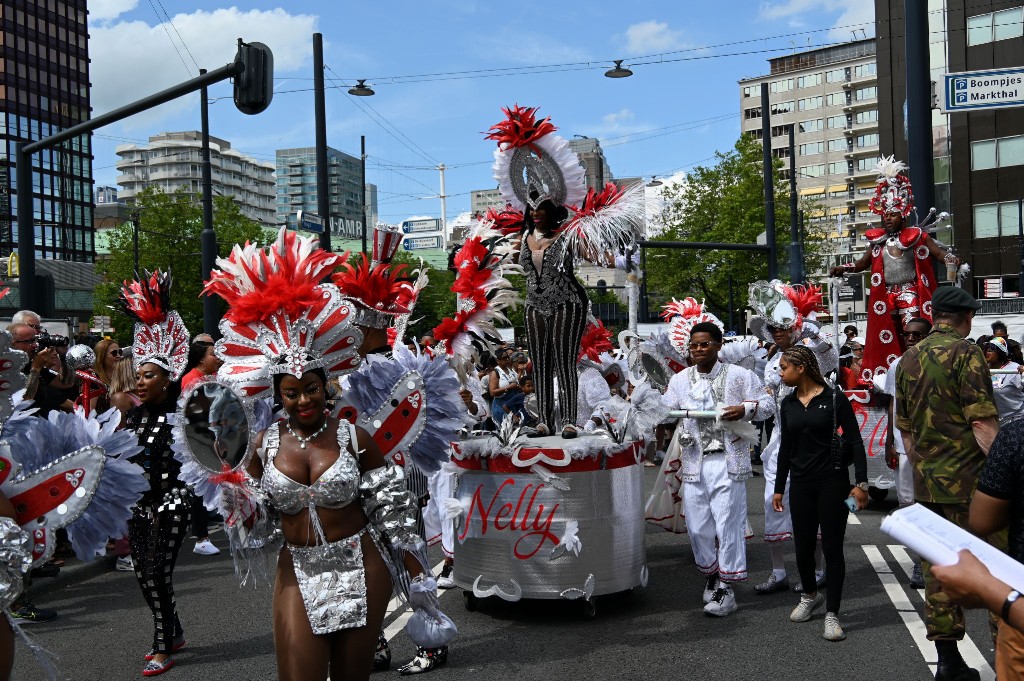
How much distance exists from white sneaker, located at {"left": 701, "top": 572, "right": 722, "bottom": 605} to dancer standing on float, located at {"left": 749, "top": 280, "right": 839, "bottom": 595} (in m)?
0.57

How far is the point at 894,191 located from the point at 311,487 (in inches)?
281

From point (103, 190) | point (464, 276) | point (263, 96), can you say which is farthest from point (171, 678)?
point (103, 190)

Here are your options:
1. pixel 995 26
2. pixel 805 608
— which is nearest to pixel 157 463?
pixel 805 608

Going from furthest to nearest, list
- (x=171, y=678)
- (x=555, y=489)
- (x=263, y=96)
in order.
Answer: (x=263, y=96)
(x=555, y=489)
(x=171, y=678)

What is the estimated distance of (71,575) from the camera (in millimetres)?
8578

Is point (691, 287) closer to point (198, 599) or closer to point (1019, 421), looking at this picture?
point (198, 599)

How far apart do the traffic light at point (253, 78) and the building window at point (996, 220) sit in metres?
39.5

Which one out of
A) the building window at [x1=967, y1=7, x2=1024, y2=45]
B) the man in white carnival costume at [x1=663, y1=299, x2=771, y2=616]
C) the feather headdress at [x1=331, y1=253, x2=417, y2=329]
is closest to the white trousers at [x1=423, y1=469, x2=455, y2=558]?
the feather headdress at [x1=331, y1=253, x2=417, y2=329]

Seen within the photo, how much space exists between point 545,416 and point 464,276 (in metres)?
1.13

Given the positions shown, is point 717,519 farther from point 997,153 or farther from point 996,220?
point 996,220

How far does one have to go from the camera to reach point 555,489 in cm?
632

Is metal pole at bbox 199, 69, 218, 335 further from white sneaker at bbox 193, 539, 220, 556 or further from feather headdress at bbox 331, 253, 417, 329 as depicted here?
feather headdress at bbox 331, 253, 417, 329

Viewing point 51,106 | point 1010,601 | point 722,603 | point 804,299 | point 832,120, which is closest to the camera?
point 1010,601

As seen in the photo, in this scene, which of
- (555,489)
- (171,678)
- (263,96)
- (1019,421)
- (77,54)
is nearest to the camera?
(1019,421)
